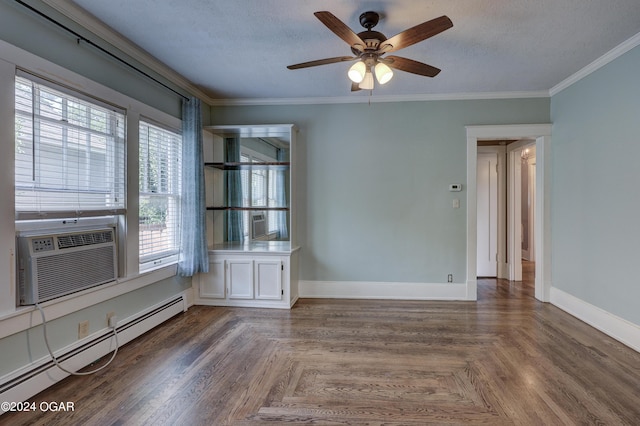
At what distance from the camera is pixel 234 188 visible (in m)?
4.45

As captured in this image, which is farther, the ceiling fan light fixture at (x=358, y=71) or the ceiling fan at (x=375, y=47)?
the ceiling fan light fixture at (x=358, y=71)

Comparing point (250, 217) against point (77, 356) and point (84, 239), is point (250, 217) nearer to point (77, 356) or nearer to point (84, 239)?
point (84, 239)

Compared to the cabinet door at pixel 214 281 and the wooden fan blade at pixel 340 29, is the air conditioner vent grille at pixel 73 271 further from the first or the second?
the wooden fan blade at pixel 340 29

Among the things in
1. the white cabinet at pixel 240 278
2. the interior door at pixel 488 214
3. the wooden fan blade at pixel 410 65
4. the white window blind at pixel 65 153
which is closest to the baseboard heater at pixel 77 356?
the white cabinet at pixel 240 278

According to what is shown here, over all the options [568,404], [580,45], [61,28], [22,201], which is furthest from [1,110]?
[580,45]

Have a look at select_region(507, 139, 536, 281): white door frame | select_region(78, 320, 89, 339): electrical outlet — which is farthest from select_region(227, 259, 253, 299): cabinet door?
select_region(507, 139, 536, 281): white door frame

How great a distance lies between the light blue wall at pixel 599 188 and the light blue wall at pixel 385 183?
25.2 inches

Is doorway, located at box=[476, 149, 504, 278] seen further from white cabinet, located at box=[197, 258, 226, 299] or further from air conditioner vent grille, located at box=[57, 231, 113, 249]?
air conditioner vent grille, located at box=[57, 231, 113, 249]

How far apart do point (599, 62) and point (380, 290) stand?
11.1 feet

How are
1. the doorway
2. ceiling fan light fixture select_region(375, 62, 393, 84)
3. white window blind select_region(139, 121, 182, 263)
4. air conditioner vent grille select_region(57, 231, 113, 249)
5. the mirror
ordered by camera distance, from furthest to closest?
the doorway, the mirror, white window blind select_region(139, 121, 182, 263), ceiling fan light fixture select_region(375, 62, 393, 84), air conditioner vent grille select_region(57, 231, 113, 249)

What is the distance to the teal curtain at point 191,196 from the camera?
3.60m

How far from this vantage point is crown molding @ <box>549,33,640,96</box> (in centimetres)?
275

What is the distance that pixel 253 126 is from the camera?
4.01 metres

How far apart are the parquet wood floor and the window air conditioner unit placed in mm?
669
